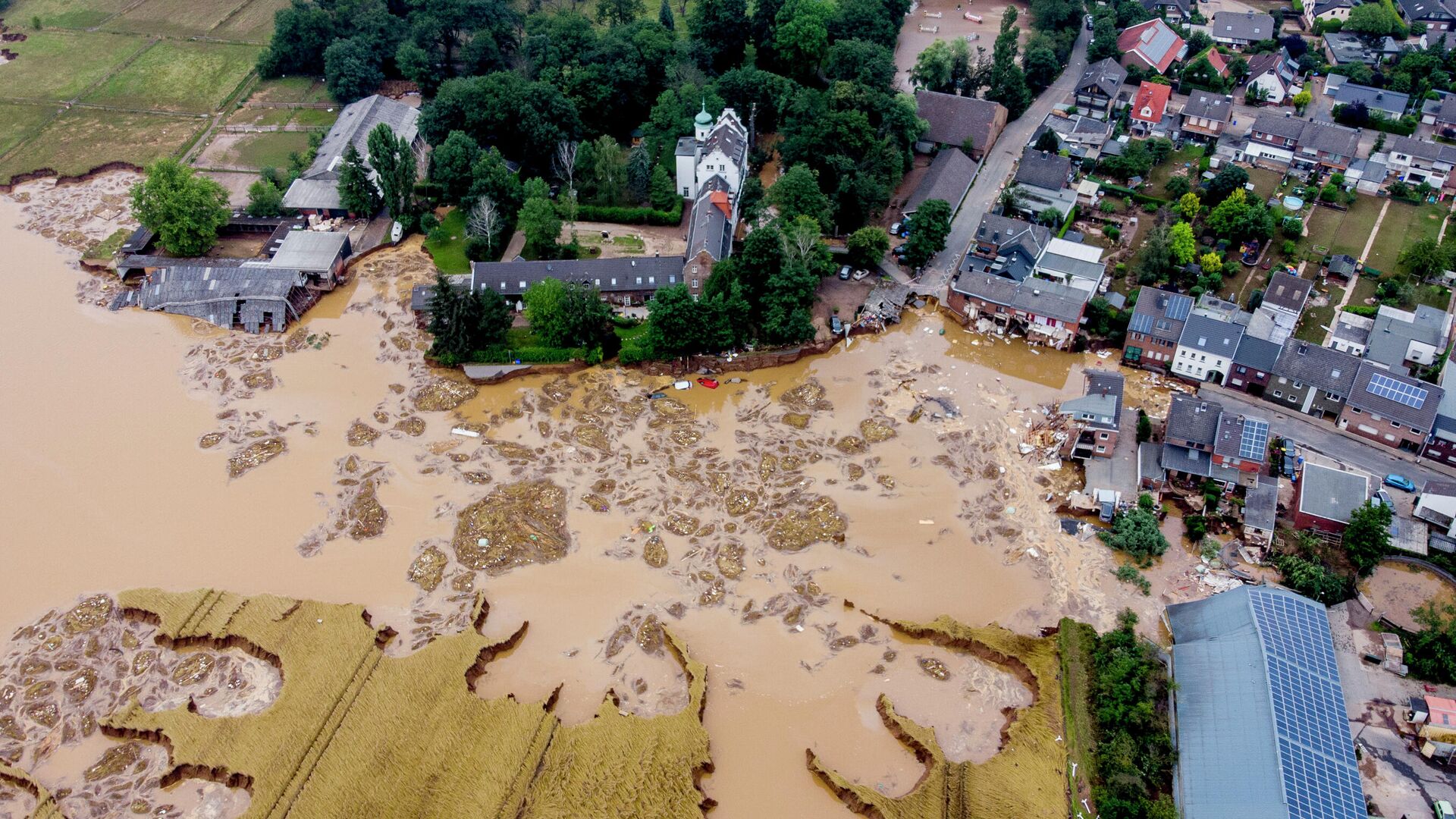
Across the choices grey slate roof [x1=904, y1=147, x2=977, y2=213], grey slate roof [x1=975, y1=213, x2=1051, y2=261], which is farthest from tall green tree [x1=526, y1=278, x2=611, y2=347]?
grey slate roof [x1=975, y1=213, x2=1051, y2=261]

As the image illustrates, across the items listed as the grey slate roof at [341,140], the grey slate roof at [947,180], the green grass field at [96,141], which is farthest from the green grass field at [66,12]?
the grey slate roof at [947,180]

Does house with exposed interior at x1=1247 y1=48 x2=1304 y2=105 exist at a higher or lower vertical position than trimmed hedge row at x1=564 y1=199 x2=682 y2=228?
higher

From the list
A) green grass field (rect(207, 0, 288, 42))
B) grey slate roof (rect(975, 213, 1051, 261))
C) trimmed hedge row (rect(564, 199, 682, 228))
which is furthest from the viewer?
green grass field (rect(207, 0, 288, 42))

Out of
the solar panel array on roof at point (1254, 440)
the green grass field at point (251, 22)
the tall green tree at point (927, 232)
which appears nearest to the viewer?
the solar panel array on roof at point (1254, 440)

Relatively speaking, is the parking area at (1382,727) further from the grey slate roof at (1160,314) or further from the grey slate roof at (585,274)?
the grey slate roof at (585,274)

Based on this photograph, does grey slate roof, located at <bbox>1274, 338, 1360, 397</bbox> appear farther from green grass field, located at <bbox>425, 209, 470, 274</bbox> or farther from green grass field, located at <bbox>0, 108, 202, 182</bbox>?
green grass field, located at <bbox>0, 108, 202, 182</bbox>

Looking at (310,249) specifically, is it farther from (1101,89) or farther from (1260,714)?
(1101,89)

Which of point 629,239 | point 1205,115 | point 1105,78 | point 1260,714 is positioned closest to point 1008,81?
point 1105,78

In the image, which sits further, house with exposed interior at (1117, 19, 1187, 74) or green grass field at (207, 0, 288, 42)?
green grass field at (207, 0, 288, 42)
